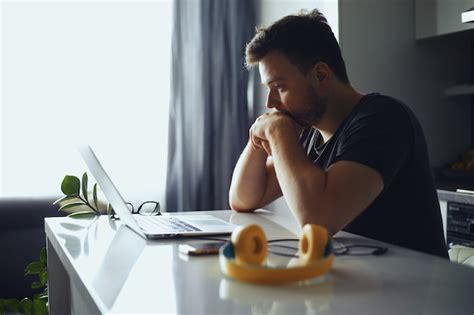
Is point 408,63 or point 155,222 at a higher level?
point 408,63

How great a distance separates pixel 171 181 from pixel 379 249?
252 centimetres

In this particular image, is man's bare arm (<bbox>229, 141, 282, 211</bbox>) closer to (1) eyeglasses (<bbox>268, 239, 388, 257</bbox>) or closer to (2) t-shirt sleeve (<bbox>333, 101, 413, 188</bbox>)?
(2) t-shirt sleeve (<bbox>333, 101, 413, 188</bbox>)

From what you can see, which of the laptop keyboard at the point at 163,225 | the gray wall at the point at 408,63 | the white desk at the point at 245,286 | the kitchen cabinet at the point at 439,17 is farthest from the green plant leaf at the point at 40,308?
the kitchen cabinet at the point at 439,17

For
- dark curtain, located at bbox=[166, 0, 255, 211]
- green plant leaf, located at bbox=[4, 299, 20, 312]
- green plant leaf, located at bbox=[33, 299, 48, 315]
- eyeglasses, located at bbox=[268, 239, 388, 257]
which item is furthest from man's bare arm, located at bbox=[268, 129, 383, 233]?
dark curtain, located at bbox=[166, 0, 255, 211]

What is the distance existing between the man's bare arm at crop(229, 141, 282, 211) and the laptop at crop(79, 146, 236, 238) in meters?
0.21

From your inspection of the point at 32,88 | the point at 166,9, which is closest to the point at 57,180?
the point at 32,88

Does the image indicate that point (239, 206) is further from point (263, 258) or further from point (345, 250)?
point (263, 258)

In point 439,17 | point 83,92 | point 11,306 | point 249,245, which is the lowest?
point 11,306

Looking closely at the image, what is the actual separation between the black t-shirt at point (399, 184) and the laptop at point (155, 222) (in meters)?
0.34

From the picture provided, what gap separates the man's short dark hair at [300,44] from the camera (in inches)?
76.5

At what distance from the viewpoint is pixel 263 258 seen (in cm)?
113

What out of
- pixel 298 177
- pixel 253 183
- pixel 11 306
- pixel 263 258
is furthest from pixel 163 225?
pixel 11 306

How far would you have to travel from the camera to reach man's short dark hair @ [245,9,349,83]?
194 centimetres

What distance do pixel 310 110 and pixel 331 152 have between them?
13 cm
